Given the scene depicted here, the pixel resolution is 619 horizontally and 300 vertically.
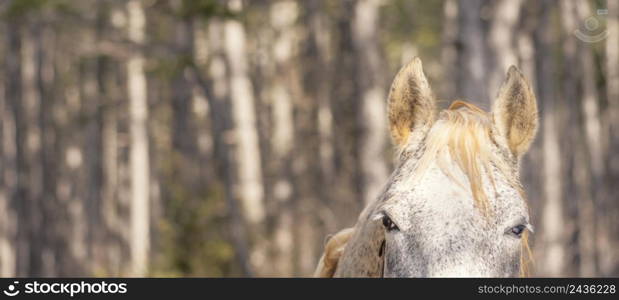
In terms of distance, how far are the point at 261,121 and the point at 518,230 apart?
2740 cm

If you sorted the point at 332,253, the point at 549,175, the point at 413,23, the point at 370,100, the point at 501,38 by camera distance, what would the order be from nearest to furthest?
1. the point at 332,253
2. the point at 501,38
3. the point at 370,100
4. the point at 549,175
5. the point at 413,23

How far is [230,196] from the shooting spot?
14.4m

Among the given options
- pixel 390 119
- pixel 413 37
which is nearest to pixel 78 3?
pixel 413 37

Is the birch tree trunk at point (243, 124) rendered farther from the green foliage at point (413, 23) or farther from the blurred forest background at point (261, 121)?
the green foliage at point (413, 23)

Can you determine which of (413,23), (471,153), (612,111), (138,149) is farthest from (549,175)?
(471,153)

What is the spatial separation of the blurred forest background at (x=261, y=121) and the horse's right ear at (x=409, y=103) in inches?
60.8

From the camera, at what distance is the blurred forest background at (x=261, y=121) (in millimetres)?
12281

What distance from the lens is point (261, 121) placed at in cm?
3109

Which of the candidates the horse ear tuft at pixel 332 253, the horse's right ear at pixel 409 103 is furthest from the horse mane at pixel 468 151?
the horse ear tuft at pixel 332 253

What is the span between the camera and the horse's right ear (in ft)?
14.0

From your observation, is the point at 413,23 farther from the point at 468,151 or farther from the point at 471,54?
the point at 468,151

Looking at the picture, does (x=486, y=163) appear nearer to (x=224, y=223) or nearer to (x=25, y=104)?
(x=224, y=223)

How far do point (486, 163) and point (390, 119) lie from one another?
0.55m

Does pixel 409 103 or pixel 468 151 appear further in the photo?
pixel 409 103
